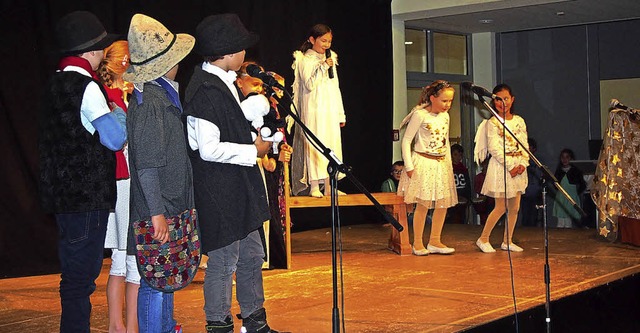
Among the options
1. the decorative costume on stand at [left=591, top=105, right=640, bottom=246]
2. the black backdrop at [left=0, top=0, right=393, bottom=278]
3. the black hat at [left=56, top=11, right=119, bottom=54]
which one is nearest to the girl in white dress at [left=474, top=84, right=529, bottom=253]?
the decorative costume on stand at [left=591, top=105, right=640, bottom=246]

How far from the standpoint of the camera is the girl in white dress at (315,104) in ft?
23.1

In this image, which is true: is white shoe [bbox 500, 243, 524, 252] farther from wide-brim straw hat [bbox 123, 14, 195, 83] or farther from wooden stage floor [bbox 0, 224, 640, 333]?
wide-brim straw hat [bbox 123, 14, 195, 83]

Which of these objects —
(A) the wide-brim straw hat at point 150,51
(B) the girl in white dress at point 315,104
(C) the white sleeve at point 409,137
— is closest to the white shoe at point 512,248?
(C) the white sleeve at point 409,137

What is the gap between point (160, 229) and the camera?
10.9ft

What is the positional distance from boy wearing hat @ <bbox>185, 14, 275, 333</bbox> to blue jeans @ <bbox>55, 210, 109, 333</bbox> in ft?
1.43

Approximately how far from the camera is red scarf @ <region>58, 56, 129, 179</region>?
3.51 metres

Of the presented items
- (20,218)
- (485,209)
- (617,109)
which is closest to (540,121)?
(485,209)

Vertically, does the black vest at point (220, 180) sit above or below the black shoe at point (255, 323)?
above

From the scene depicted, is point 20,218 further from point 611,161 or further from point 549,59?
point 549,59

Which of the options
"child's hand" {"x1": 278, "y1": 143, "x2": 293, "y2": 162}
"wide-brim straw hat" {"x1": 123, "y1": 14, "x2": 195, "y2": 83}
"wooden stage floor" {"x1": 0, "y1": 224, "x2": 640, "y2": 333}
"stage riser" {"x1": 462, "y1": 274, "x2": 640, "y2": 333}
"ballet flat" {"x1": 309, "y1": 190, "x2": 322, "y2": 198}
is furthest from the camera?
"ballet flat" {"x1": 309, "y1": 190, "x2": 322, "y2": 198}

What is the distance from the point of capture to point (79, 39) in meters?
3.52

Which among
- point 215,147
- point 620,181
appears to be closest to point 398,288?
point 215,147

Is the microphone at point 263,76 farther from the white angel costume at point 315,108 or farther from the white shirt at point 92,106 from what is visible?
the white angel costume at point 315,108

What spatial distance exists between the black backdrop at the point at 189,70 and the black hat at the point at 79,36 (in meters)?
0.70
